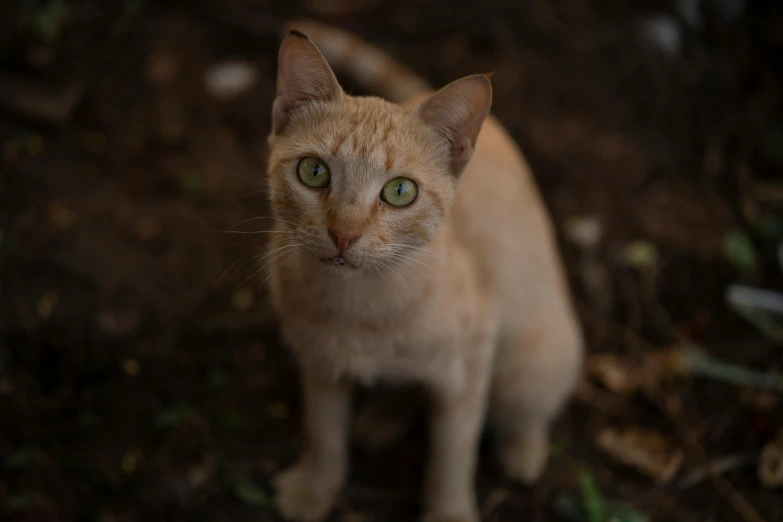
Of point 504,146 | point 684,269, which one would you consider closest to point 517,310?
point 504,146

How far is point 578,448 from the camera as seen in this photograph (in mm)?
2490

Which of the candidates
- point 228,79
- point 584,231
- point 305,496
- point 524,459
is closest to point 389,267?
point 305,496

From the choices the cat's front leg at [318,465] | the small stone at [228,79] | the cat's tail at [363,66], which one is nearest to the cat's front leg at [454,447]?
the cat's front leg at [318,465]

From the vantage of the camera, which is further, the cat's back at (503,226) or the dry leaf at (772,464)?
the dry leaf at (772,464)

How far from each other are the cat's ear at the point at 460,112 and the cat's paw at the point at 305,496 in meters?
1.16

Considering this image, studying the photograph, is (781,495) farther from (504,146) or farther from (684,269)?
(504,146)

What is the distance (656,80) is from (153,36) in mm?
2386

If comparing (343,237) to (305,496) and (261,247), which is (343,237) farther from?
(305,496)

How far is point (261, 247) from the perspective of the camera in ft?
7.47

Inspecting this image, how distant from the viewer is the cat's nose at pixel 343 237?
1454 millimetres

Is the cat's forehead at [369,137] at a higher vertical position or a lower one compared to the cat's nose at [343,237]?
higher

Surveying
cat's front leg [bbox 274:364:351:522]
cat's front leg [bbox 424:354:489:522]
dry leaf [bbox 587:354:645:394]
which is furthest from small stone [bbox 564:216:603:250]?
cat's front leg [bbox 274:364:351:522]

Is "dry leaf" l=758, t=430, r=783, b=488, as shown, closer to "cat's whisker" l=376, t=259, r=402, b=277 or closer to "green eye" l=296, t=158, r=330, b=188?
"cat's whisker" l=376, t=259, r=402, b=277

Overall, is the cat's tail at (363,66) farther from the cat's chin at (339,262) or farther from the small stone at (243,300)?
the cat's chin at (339,262)
